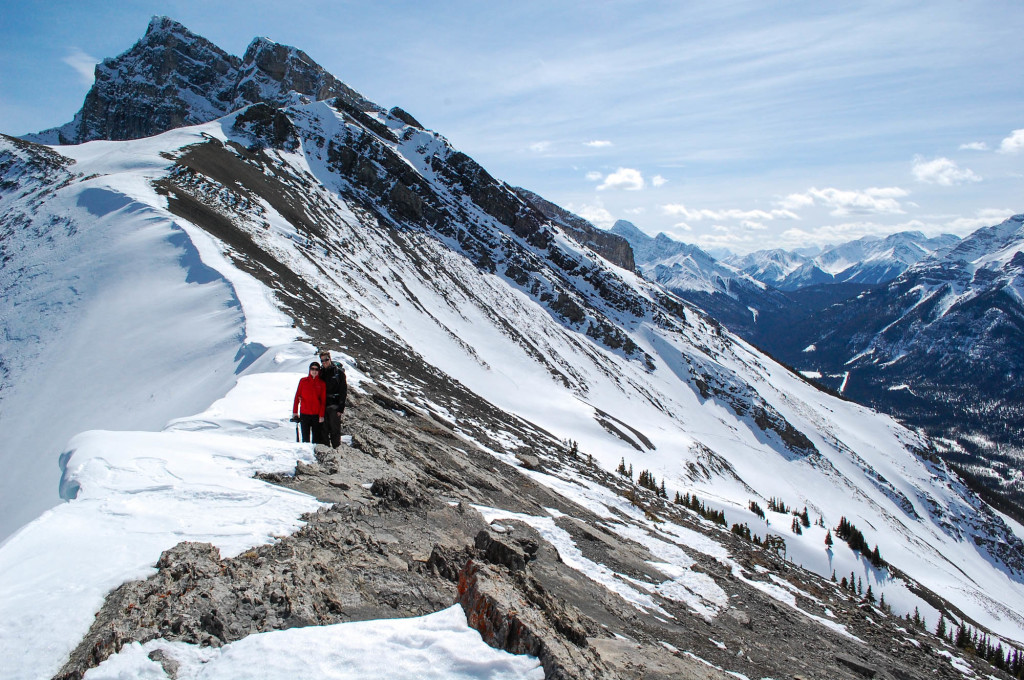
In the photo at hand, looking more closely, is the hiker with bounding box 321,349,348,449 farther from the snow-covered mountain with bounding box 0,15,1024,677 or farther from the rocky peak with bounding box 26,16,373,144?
the rocky peak with bounding box 26,16,373,144

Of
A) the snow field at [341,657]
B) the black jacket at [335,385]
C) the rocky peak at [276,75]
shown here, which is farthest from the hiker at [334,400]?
the rocky peak at [276,75]

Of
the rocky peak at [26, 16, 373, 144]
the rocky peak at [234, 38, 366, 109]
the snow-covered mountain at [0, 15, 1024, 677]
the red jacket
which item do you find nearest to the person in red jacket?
the red jacket

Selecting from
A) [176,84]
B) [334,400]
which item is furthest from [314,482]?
[176,84]

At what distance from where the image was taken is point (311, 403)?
11023 mm

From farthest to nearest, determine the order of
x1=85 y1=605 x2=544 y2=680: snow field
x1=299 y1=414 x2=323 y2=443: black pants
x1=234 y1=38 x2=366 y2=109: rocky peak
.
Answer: x1=234 y1=38 x2=366 y2=109: rocky peak < x1=299 y1=414 x2=323 y2=443: black pants < x1=85 y1=605 x2=544 y2=680: snow field

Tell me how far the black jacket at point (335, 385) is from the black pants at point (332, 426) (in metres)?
Result: 0.11

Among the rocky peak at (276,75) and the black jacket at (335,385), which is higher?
the rocky peak at (276,75)

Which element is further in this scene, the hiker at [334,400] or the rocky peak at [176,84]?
the rocky peak at [176,84]

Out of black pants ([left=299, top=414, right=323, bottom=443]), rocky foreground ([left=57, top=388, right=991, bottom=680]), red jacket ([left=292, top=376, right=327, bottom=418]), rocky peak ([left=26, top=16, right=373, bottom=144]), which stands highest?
rocky peak ([left=26, top=16, right=373, bottom=144])

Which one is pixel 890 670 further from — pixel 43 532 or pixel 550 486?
pixel 43 532

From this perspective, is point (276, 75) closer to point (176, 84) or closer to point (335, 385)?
point (176, 84)

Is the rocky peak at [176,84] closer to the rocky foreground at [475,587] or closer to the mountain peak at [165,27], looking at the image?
the mountain peak at [165,27]

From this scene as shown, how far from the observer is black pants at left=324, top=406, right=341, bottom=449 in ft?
37.0

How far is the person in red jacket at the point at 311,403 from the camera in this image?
1085 cm
